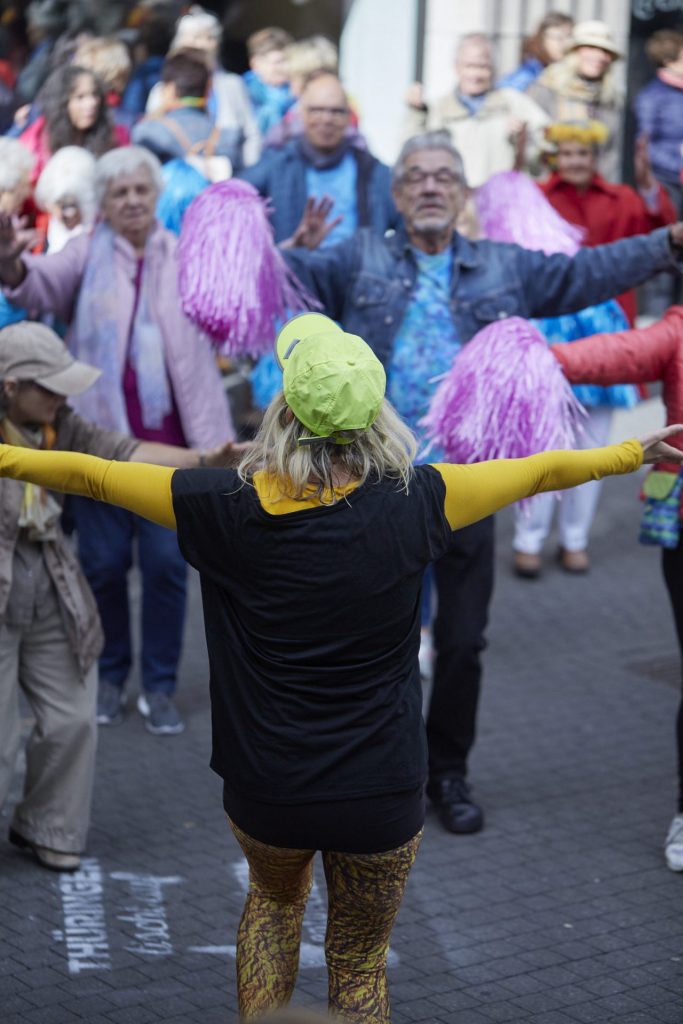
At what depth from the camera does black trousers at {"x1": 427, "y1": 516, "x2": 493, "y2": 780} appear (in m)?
5.25

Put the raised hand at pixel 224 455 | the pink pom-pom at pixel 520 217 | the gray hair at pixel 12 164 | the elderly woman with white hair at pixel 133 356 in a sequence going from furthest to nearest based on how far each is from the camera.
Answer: the gray hair at pixel 12 164 < the pink pom-pom at pixel 520 217 < the elderly woman with white hair at pixel 133 356 < the raised hand at pixel 224 455

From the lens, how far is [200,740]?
613 centimetres

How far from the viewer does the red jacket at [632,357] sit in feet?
15.5

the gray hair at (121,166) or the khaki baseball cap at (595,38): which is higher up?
the khaki baseball cap at (595,38)

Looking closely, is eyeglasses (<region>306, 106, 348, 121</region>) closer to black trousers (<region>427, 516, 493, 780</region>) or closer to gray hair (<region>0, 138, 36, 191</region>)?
gray hair (<region>0, 138, 36, 191</region>)

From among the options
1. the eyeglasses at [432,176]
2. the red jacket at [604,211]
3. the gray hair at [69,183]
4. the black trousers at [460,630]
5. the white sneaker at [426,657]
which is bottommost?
the white sneaker at [426,657]

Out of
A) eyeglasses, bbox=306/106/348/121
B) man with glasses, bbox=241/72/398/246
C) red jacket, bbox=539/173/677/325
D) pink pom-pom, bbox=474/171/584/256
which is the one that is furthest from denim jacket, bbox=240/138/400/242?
red jacket, bbox=539/173/677/325

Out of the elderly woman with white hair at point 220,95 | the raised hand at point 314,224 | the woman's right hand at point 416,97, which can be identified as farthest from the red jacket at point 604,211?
the raised hand at point 314,224

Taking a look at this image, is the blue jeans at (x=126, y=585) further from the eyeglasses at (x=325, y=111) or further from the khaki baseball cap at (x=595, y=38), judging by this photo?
the khaki baseball cap at (x=595, y=38)

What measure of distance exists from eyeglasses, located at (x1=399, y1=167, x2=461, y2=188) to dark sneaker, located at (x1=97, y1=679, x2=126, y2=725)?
7.76 feet

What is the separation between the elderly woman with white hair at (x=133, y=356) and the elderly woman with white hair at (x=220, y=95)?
313 centimetres

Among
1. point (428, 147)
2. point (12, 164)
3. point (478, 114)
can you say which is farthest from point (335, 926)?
point (478, 114)

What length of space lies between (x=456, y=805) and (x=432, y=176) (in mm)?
2093

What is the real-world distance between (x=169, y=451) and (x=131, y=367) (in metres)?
1.65
